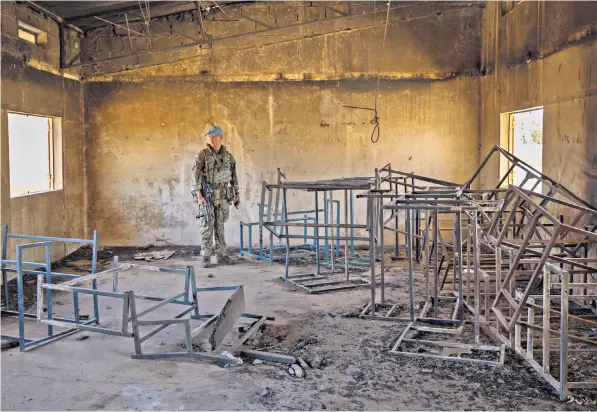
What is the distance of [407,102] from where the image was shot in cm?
1132

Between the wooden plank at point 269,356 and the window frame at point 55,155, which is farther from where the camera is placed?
the window frame at point 55,155

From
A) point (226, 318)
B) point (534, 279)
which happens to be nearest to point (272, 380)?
point (226, 318)

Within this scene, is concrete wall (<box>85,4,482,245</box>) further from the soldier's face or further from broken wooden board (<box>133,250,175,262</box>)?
the soldier's face

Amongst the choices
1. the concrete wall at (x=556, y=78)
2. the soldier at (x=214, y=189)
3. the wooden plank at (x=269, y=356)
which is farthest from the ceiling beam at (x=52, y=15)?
the concrete wall at (x=556, y=78)

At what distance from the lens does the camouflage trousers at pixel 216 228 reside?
9680mm

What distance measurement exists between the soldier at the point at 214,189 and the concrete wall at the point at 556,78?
14.9 ft

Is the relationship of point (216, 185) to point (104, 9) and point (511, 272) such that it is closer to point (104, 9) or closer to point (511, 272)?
point (104, 9)

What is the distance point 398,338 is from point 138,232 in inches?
273

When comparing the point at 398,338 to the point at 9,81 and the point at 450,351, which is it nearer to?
the point at 450,351

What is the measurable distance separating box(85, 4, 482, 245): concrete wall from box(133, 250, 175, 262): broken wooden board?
666 millimetres

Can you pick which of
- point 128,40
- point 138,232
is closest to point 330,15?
point 128,40

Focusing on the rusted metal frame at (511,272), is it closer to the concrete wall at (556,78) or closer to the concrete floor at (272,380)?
the concrete floor at (272,380)

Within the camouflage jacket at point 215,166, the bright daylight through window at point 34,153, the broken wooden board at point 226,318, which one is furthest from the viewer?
the camouflage jacket at point 215,166

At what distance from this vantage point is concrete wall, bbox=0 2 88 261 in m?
8.11
